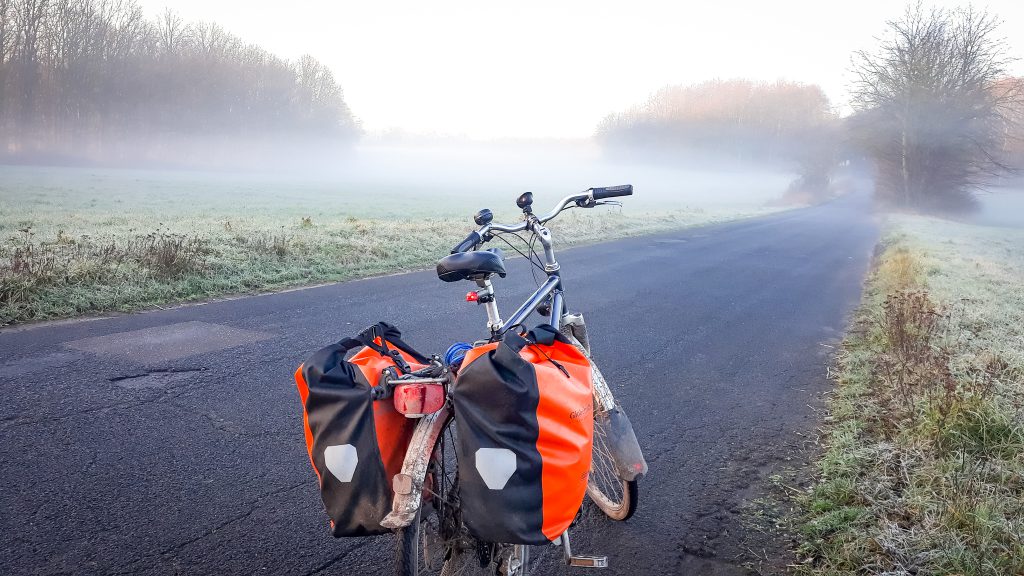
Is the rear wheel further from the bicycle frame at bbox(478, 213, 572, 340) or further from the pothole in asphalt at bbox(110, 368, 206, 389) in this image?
the pothole in asphalt at bbox(110, 368, 206, 389)

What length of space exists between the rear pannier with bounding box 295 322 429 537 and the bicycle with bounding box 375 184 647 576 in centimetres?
6

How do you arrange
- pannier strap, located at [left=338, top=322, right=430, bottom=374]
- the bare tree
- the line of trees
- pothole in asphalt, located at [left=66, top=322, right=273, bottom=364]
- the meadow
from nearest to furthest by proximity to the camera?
pannier strap, located at [left=338, top=322, right=430, bottom=374], pothole in asphalt, located at [left=66, top=322, right=273, bottom=364], the meadow, the bare tree, the line of trees

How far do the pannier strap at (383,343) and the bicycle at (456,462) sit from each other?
0.10 metres

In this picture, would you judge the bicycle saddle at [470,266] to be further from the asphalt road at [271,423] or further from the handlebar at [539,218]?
the asphalt road at [271,423]

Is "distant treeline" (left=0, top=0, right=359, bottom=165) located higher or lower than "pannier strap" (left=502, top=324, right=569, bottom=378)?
higher

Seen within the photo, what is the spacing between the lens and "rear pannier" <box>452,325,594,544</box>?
190 centimetres

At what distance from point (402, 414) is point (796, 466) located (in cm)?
308

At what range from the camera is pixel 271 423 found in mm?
4344

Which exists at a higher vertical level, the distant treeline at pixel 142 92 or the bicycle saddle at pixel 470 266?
the distant treeline at pixel 142 92

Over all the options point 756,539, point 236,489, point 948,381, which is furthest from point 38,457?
point 948,381

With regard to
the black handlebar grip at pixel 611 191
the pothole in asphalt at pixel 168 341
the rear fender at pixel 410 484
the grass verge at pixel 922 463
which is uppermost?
the black handlebar grip at pixel 611 191

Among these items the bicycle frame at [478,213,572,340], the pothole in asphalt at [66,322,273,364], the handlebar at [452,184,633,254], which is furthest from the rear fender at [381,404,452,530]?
the pothole in asphalt at [66,322,273,364]

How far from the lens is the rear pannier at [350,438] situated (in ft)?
6.31

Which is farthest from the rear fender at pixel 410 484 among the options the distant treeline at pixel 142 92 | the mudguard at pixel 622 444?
the distant treeline at pixel 142 92
